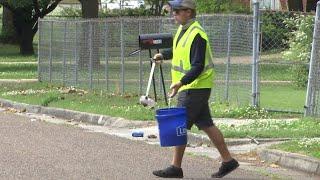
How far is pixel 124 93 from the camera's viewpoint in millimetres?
19141

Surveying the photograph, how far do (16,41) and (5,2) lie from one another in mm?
12323

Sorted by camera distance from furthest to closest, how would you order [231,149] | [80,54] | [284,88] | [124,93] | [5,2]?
1. [5,2]
2. [284,88]
3. [80,54]
4. [124,93]
5. [231,149]

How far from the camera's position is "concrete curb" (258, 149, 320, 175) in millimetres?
9469

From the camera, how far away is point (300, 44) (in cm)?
2258

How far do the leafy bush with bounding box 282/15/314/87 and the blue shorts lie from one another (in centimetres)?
1341

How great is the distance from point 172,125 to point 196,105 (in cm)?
41

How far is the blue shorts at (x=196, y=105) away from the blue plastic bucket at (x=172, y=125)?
0.17 metres

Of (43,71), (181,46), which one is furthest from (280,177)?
(43,71)

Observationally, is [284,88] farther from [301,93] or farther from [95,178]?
[95,178]

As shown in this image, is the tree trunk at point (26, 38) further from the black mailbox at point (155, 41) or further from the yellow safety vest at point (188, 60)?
the yellow safety vest at point (188, 60)

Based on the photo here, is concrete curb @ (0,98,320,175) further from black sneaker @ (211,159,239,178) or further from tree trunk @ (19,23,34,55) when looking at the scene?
tree trunk @ (19,23,34,55)

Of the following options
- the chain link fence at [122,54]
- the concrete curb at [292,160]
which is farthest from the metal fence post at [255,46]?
the concrete curb at [292,160]

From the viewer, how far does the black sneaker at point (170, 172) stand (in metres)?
8.83

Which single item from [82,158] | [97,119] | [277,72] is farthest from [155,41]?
[277,72]
